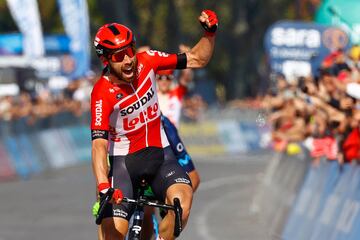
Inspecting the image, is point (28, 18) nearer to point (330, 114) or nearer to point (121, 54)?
point (330, 114)

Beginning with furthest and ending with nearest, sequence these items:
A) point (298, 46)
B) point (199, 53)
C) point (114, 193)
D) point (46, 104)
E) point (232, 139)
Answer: point (232, 139), point (46, 104), point (298, 46), point (199, 53), point (114, 193)

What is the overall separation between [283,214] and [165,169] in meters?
5.96

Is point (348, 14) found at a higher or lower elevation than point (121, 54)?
lower

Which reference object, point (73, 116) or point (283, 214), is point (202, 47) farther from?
point (73, 116)

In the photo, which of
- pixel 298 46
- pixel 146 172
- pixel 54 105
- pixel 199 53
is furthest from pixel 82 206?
pixel 54 105

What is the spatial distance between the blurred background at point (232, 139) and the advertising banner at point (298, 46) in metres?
0.03

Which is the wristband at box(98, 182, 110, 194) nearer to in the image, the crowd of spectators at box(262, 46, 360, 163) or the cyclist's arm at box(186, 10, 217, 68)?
the cyclist's arm at box(186, 10, 217, 68)

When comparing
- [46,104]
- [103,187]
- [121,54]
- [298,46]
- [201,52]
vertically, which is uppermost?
[121,54]

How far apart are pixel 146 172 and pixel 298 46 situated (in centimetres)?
1365

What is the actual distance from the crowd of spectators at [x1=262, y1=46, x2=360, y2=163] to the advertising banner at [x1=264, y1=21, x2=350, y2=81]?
362 centimetres

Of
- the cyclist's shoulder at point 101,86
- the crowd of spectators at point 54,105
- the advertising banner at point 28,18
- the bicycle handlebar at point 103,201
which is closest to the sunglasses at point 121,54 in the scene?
the cyclist's shoulder at point 101,86

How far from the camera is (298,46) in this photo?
23297 mm

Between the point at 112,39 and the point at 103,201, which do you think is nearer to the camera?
the point at 103,201

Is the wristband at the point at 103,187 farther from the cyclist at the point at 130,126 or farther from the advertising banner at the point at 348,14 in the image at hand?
the advertising banner at the point at 348,14
